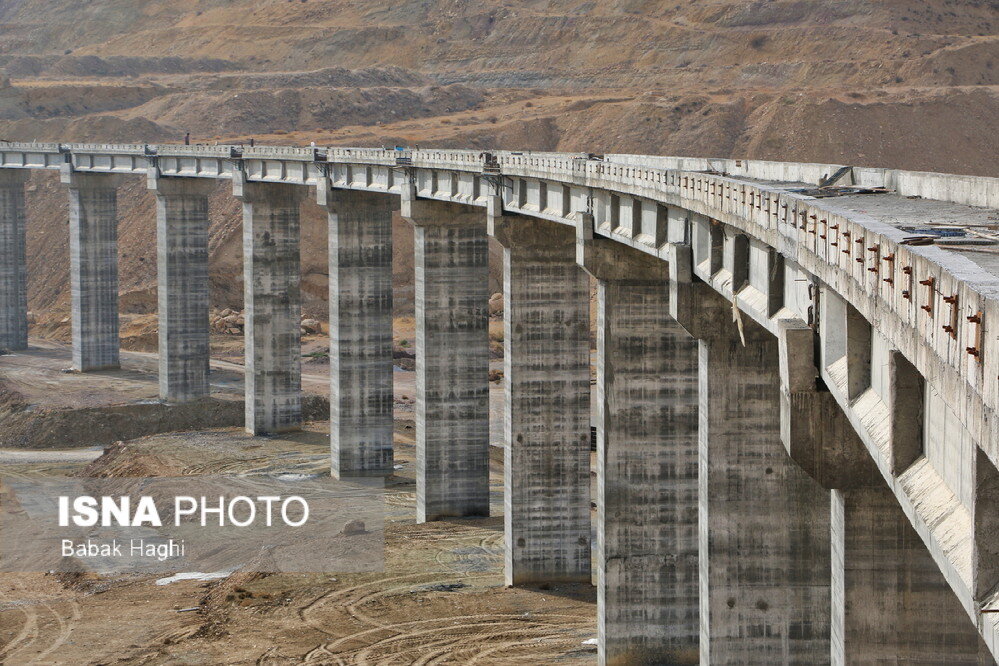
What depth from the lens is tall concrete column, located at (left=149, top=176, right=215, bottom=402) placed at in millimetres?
69312

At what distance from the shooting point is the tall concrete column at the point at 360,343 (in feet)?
180

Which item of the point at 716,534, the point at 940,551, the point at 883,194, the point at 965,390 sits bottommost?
the point at 716,534

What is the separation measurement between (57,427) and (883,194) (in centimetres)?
5374

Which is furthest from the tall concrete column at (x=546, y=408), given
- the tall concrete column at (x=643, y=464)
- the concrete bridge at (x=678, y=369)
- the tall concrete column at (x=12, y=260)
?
the tall concrete column at (x=12, y=260)

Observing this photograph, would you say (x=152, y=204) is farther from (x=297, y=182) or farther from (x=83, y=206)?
(x=297, y=182)

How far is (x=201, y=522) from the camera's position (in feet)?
167

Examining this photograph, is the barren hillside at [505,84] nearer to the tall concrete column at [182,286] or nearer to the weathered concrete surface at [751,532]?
the tall concrete column at [182,286]

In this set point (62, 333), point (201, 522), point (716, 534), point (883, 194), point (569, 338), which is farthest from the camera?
point (62, 333)

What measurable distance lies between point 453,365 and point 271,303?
56.9 ft

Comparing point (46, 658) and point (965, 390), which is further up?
point (965, 390)

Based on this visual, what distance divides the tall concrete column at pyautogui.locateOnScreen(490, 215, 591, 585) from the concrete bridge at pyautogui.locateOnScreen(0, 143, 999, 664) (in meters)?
0.07

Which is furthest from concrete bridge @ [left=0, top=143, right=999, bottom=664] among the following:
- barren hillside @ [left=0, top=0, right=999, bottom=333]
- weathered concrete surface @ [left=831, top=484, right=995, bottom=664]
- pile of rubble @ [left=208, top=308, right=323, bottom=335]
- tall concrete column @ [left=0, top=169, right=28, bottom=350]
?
barren hillside @ [left=0, top=0, right=999, bottom=333]

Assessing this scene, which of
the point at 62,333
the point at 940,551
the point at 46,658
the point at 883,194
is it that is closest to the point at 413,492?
the point at 46,658

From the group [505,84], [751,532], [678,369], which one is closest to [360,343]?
[678,369]
